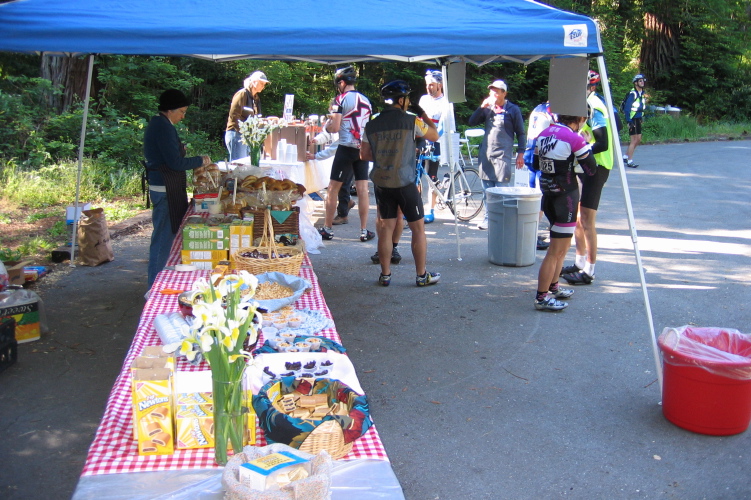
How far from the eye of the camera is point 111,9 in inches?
158

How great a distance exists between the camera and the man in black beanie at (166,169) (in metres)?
5.42

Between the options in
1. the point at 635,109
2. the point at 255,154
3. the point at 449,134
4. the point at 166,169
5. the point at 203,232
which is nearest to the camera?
the point at 203,232

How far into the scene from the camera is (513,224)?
6926 mm

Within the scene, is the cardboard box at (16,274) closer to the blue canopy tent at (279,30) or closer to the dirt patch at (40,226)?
the dirt patch at (40,226)

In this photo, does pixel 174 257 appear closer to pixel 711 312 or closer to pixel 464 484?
pixel 464 484

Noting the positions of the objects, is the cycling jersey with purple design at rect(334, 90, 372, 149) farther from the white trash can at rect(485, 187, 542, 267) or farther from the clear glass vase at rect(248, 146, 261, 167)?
the white trash can at rect(485, 187, 542, 267)

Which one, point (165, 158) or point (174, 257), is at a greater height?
point (165, 158)

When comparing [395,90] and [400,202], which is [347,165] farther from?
[395,90]

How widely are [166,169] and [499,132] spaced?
4062 millimetres

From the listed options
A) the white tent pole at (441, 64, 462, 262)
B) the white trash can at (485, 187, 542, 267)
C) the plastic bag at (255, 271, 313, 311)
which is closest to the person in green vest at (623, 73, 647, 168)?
the white tent pole at (441, 64, 462, 262)

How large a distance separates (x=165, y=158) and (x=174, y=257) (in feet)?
3.76

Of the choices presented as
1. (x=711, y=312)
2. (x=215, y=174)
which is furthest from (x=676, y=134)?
(x=215, y=174)

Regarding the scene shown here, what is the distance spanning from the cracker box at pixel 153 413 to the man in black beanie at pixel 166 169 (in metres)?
3.55

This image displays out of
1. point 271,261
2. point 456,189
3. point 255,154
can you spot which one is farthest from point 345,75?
point 271,261
